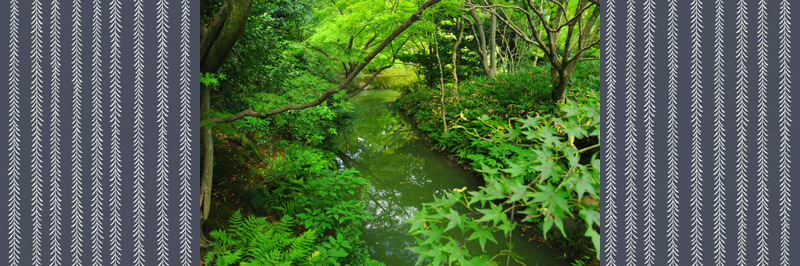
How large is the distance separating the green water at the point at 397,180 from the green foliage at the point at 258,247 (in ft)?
3.85

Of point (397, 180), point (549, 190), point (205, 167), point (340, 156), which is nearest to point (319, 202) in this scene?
point (205, 167)

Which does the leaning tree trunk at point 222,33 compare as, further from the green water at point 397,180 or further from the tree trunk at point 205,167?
the green water at point 397,180

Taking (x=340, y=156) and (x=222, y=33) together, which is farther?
(x=340, y=156)

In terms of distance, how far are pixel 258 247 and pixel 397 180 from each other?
4.93m

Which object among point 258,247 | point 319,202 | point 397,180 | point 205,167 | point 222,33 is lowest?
point 397,180

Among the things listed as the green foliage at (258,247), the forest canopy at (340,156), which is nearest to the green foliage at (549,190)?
the forest canopy at (340,156)

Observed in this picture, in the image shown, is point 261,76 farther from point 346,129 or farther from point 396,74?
point 396,74

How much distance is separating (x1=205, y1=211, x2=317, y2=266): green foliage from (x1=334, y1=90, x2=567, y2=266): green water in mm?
1174

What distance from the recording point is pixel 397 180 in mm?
8375

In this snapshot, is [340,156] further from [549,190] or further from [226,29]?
[549,190]

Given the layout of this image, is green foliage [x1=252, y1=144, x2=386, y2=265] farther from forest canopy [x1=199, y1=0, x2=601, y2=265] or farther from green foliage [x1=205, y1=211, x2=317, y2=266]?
green foliage [x1=205, y1=211, x2=317, y2=266]

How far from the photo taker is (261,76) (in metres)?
4.17

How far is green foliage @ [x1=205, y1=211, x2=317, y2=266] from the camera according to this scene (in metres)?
3.32
